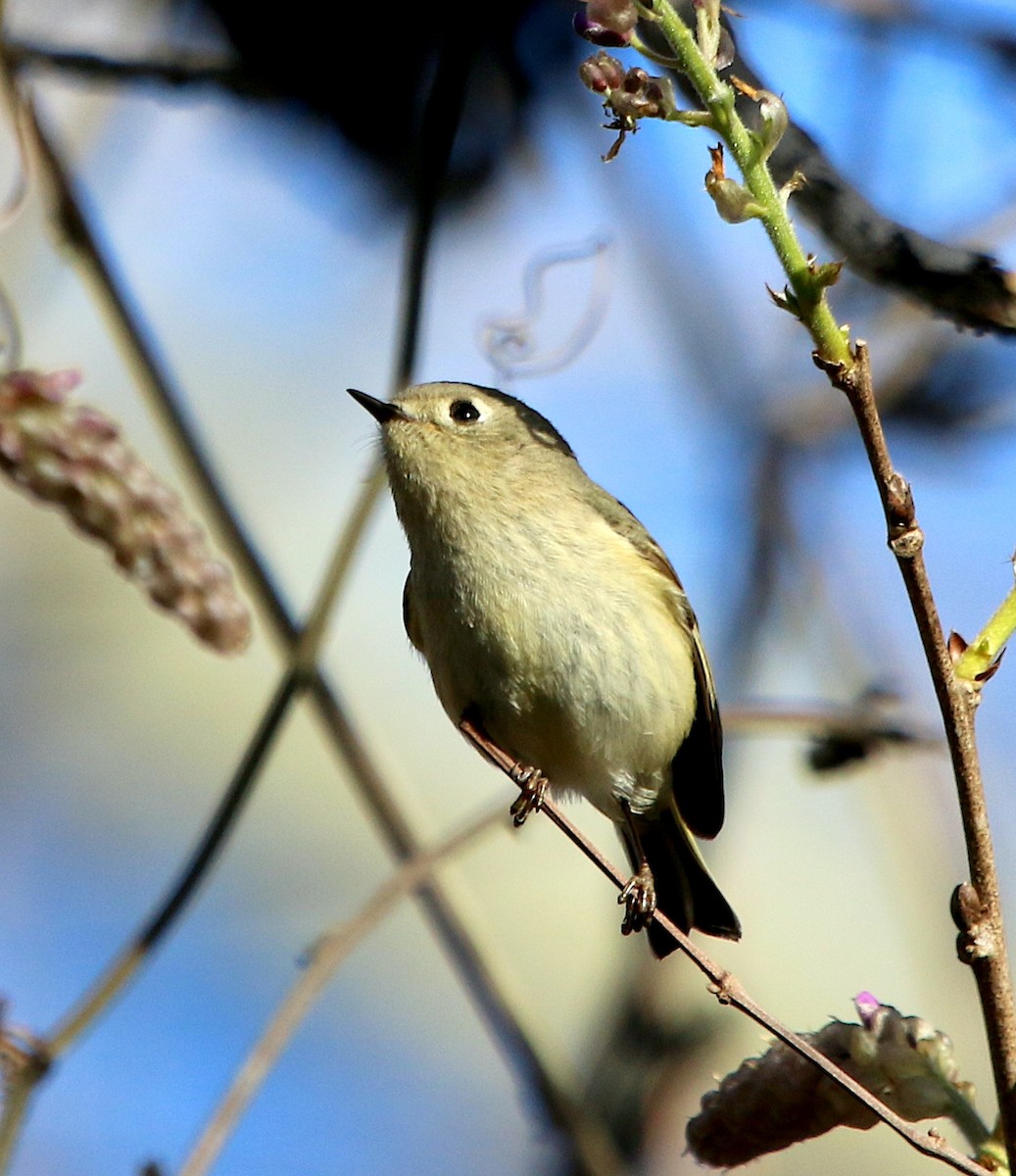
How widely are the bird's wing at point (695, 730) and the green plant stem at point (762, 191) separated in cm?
130

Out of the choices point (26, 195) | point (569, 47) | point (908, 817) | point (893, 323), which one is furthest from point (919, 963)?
point (26, 195)

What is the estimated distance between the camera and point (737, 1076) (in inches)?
53.5

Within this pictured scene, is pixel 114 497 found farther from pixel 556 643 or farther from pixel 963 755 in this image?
pixel 963 755

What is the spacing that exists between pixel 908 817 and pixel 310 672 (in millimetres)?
1371

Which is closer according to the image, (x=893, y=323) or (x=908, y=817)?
(x=908, y=817)

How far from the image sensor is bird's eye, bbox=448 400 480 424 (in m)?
2.43

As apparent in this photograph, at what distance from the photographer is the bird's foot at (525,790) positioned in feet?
6.19

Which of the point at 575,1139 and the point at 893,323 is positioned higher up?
the point at 893,323

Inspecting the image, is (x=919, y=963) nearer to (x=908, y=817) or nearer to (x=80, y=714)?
(x=908, y=817)

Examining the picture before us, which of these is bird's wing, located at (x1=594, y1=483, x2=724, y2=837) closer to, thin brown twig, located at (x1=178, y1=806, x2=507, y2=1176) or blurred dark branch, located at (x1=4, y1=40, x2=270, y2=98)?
thin brown twig, located at (x1=178, y1=806, x2=507, y2=1176)

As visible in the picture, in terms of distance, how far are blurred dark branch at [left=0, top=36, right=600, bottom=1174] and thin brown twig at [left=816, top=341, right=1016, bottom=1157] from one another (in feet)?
3.56

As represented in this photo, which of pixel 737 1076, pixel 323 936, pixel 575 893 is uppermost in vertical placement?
pixel 575 893

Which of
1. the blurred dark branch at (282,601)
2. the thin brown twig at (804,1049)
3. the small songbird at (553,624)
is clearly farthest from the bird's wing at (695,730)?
the thin brown twig at (804,1049)

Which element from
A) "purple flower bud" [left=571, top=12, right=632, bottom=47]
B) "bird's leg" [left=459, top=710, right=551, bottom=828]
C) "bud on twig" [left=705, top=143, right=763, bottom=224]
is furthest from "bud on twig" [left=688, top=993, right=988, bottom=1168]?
"purple flower bud" [left=571, top=12, right=632, bottom=47]
